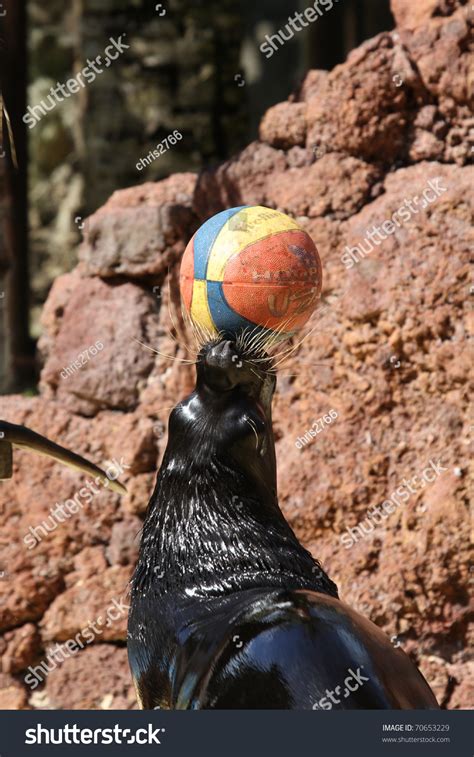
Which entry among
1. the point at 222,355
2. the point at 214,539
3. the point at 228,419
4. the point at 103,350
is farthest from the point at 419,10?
the point at 214,539

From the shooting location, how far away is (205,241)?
398 cm

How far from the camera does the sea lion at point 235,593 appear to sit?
3068 mm

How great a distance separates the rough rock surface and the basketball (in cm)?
132

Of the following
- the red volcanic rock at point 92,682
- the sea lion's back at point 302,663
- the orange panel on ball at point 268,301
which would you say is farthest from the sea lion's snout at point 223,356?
the red volcanic rock at point 92,682

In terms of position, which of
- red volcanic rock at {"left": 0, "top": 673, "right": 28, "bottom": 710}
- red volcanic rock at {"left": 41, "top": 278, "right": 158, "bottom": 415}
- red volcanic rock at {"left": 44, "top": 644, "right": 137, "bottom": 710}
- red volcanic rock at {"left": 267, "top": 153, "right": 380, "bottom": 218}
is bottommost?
red volcanic rock at {"left": 44, "top": 644, "right": 137, "bottom": 710}

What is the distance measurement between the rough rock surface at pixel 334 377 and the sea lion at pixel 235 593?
1488 mm

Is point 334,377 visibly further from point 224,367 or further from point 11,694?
point 11,694

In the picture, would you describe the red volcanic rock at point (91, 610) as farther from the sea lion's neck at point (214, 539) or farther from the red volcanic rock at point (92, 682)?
the sea lion's neck at point (214, 539)

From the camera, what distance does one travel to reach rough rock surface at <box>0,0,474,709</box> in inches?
215

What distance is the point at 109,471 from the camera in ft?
19.5

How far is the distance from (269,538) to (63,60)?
10.9 metres

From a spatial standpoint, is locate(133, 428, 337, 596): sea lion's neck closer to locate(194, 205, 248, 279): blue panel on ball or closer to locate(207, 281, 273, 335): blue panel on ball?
locate(207, 281, 273, 335): blue panel on ball

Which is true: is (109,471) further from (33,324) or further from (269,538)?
(33,324)

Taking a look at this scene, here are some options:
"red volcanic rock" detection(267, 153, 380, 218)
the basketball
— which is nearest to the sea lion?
the basketball
